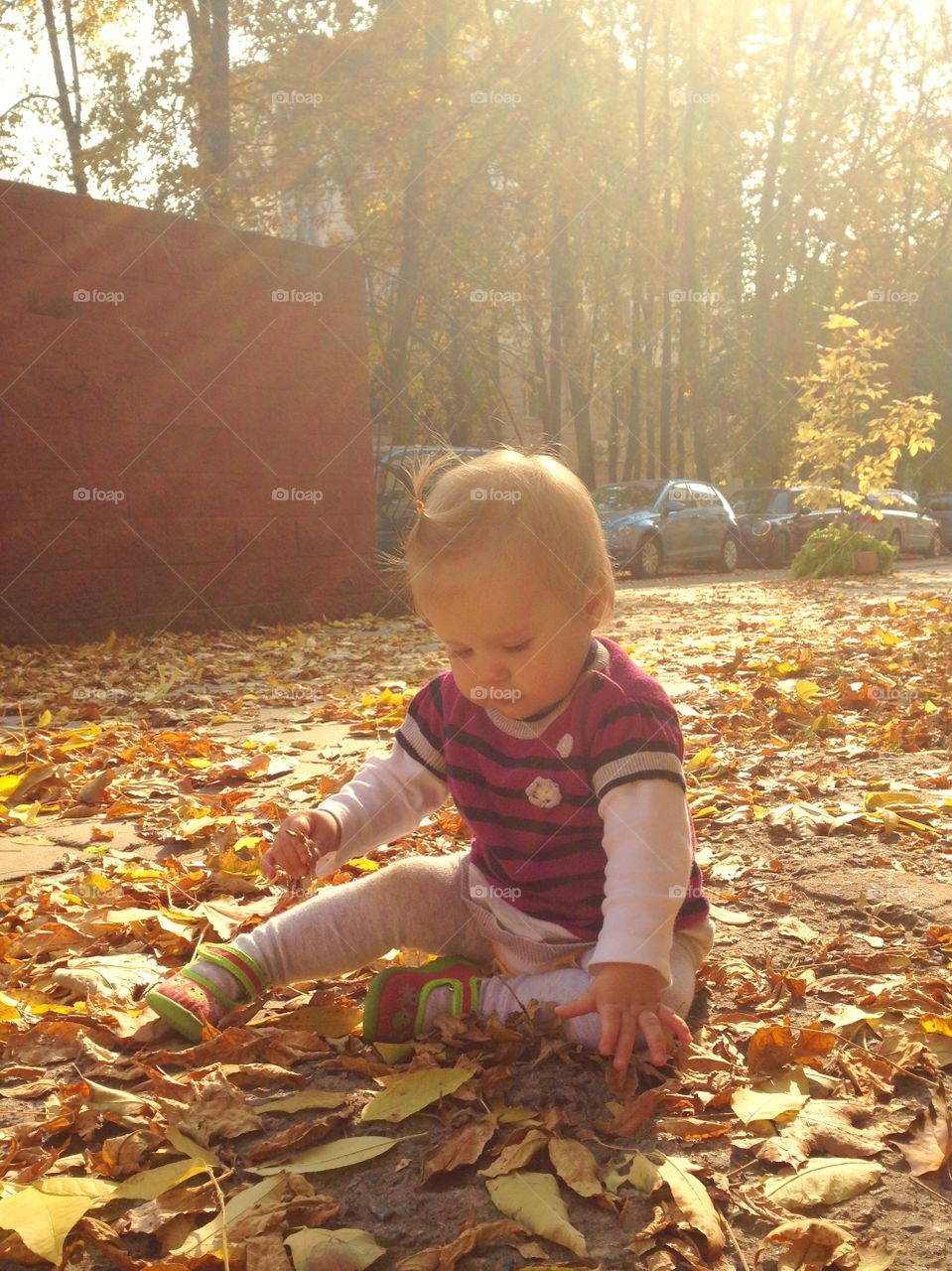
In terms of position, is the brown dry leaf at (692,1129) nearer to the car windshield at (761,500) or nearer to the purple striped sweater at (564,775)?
the purple striped sweater at (564,775)

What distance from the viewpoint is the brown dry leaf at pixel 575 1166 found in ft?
4.51

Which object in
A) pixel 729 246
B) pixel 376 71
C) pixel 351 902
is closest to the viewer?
pixel 351 902

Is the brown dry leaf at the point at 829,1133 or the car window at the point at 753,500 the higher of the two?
the car window at the point at 753,500

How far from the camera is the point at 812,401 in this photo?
15.2 meters

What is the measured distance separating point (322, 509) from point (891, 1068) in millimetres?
7869

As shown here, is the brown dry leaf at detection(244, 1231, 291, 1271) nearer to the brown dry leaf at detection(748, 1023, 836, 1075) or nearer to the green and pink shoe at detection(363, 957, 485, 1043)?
the green and pink shoe at detection(363, 957, 485, 1043)

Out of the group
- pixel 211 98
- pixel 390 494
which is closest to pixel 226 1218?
pixel 390 494

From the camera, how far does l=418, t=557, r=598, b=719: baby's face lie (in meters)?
1.72

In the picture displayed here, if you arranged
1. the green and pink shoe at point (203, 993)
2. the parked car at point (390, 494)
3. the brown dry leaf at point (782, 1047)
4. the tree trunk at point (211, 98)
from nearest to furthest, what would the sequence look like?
the brown dry leaf at point (782, 1047)
the green and pink shoe at point (203, 993)
the parked car at point (390, 494)
the tree trunk at point (211, 98)

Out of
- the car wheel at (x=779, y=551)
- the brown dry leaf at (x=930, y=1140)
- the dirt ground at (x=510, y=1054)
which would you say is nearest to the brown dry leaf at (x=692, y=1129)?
the dirt ground at (x=510, y=1054)

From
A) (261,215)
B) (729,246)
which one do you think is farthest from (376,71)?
(729,246)

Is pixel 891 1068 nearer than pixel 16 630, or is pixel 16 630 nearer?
pixel 891 1068

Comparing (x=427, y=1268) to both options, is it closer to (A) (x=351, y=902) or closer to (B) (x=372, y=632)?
(A) (x=351, y=902)

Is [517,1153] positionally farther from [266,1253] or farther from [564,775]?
[564,775]
